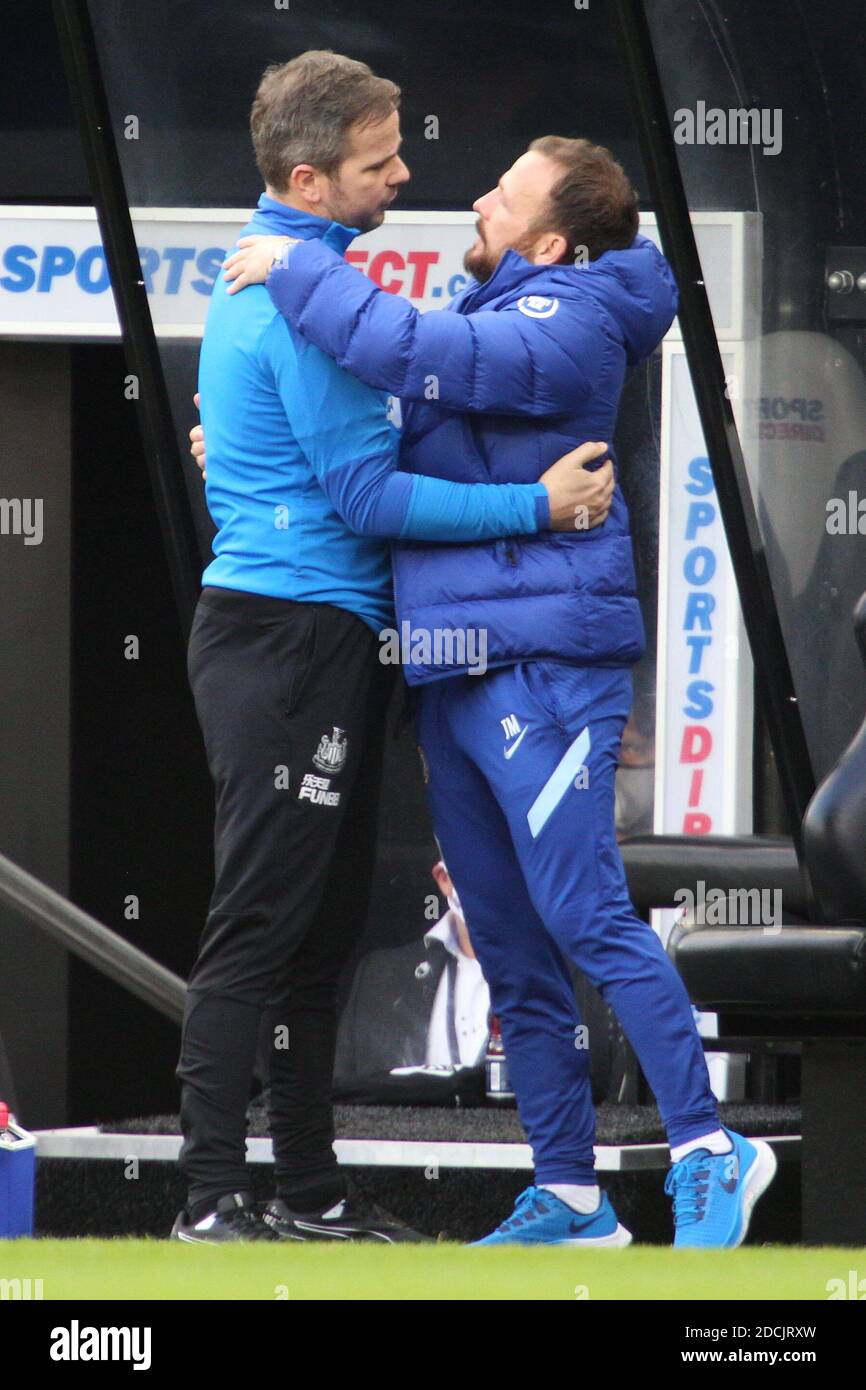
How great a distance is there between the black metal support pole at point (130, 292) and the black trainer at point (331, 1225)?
82.5 inches

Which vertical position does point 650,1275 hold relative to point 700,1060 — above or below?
below

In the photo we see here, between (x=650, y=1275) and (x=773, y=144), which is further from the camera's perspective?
(x=773, y=144)

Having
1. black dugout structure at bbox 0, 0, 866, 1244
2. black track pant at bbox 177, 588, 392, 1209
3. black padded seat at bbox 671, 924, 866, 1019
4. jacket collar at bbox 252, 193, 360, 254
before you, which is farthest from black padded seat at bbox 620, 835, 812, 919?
jacket collar at bbox 252, 193, 360, 254

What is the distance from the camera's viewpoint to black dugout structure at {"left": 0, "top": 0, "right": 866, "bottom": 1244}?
4750 millimetres

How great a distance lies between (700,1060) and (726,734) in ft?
9.32

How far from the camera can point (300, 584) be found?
3908 mm

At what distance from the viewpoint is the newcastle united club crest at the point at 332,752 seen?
3.88m

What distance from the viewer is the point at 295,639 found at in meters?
3.88

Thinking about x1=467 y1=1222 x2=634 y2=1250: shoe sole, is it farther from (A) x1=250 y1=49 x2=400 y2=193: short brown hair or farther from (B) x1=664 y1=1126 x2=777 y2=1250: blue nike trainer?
(A) x1=250 y1=49 x2=400 y2=193: short brown hair
